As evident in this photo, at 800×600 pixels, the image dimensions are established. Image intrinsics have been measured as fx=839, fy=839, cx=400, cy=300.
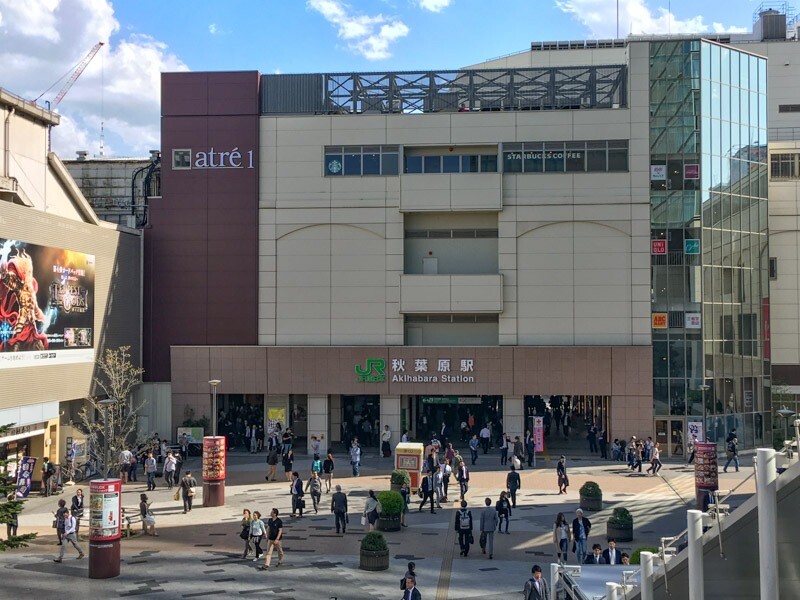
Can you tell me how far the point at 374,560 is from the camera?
21562 mm

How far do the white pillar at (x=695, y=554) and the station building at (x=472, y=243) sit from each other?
113 ft

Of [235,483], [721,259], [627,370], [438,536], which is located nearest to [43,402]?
[235,483]

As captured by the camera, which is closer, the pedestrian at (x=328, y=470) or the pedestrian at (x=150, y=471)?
the pedestrian at (x=328, y=470)

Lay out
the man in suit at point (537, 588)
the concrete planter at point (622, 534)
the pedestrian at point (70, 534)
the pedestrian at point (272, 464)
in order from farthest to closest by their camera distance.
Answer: the pedestrian at point (272, 464)
the concrete planter at point (622, 534)
the pedestrian at point (70, 534)
the man in suit at point (537, 588)

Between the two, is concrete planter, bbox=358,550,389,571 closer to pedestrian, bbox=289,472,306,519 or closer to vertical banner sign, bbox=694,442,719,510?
pedestrian, bbox=289,472,306,519

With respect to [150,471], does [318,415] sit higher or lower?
higher

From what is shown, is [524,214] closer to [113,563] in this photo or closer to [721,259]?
[721,259]

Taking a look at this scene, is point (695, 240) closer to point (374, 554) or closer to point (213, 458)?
point (213, 458)

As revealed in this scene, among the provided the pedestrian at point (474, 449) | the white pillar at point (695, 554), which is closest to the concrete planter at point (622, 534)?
the pedestrian at point (474, 449)

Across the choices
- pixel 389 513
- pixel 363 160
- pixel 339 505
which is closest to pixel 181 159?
pixel 363 160

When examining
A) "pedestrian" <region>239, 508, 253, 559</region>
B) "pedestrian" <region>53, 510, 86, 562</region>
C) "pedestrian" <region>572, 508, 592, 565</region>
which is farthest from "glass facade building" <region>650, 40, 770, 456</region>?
"pedestrian" <region>53, 510, 86, 562</region>

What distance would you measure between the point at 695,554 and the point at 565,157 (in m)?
36.8

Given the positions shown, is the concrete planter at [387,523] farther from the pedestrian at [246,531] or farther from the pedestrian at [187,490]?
the pedestrian at [187,490]

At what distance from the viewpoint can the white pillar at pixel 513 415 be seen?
141 feet
